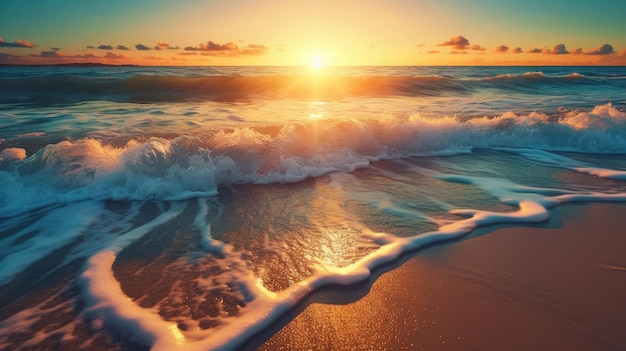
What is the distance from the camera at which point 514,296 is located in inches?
97.7

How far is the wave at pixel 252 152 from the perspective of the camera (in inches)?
185

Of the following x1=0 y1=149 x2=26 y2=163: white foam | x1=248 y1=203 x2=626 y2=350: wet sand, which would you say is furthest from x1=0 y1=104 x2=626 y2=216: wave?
x1=248 y1=203 x2=626 y2=350: wet sand

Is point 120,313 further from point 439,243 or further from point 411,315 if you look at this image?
point 439,243

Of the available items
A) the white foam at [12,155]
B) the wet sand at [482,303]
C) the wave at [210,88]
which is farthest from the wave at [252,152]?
the wave at [210,88]

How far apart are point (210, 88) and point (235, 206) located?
1555 centimetres

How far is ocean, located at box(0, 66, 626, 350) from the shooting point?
2377mm

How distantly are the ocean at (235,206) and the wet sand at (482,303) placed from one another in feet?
0.61

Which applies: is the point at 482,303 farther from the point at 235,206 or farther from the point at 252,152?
the point at 252,152

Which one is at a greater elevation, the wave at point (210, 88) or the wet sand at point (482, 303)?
the wave at point (210, 88)

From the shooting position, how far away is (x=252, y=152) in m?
5.79

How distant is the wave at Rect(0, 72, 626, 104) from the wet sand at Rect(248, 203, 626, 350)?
14.1 m

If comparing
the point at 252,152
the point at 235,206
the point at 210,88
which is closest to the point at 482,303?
the point at 235,206

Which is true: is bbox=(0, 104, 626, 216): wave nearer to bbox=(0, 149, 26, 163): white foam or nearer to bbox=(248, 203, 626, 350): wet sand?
bbox=(0, 149, 26, 163): white foam

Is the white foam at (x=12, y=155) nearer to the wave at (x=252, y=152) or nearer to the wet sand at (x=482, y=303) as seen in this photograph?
the wave at (x=252, y=152)
